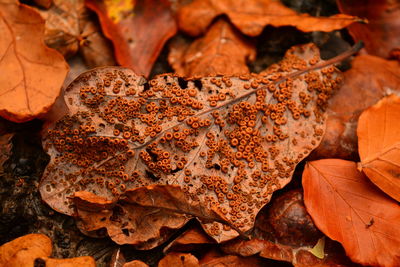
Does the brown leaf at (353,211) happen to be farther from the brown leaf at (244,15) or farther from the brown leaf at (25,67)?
the brown leaf at (25,67)

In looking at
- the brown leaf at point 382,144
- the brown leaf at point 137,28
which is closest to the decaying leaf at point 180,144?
the brown leaf at point 382,144

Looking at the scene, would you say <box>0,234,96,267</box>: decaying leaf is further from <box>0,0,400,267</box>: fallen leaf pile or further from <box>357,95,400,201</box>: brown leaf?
<box>357,95,400,201</box>: brown leaf

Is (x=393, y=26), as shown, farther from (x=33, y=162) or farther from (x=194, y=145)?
(x=33, y=162)

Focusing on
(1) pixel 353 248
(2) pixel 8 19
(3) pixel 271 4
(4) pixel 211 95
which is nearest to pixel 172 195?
(4) pixel 211 95

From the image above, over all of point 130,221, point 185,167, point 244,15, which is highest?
point 244,15

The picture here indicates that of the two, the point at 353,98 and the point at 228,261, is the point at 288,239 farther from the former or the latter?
the point at 353,98

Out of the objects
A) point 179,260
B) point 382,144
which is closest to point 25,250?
point 179,260

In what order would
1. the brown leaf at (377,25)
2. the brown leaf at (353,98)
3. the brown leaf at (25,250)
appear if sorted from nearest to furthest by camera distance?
the brown leaf at (25,250) < the brown leaf at (353,98) < the brown leaf at (377,25)
